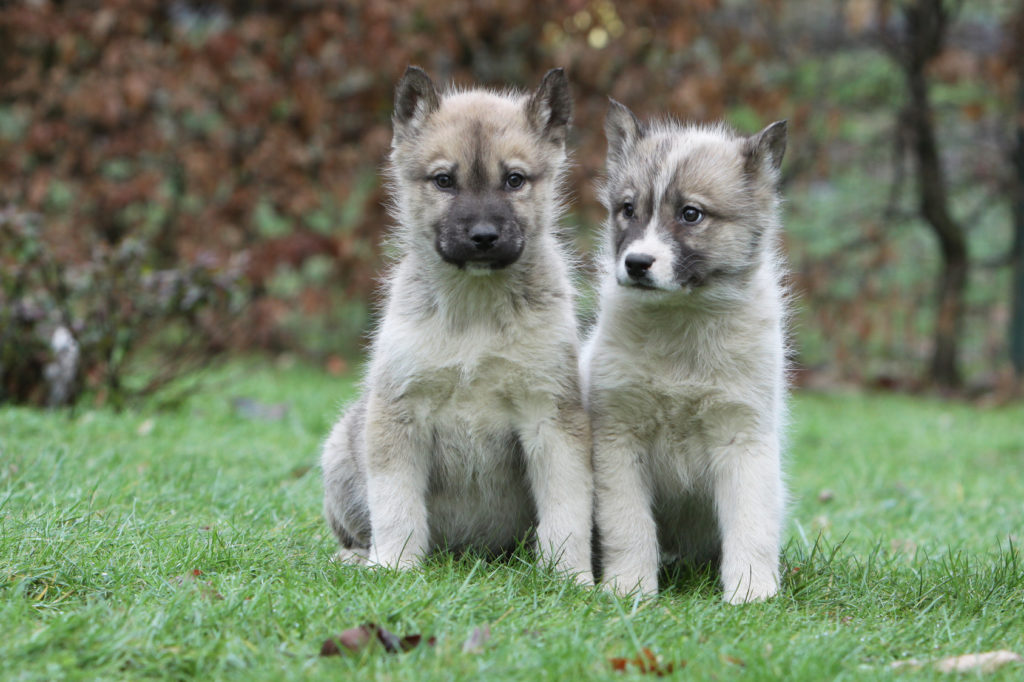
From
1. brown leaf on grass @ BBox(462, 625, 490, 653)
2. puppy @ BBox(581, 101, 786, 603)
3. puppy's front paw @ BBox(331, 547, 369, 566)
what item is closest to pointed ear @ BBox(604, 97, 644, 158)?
puppy @ BBox(581, 101, 786, 603)

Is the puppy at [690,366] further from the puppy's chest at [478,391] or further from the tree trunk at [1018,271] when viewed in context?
the tree trunk at [1018,271]

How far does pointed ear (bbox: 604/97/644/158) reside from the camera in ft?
15.0

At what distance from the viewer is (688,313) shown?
4.31 metres

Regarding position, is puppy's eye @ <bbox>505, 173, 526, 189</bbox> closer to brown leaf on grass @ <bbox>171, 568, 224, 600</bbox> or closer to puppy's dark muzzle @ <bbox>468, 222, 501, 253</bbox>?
puppy's dark muzzle @ <bbox>468, 222, 501, 253</bbox>

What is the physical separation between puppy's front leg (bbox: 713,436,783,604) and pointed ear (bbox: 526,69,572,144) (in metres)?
1.58

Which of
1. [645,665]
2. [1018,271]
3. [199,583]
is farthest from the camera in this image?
[1018,271]

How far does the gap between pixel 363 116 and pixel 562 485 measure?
7768mm

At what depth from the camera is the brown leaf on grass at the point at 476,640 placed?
3207 mm

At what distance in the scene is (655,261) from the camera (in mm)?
4039

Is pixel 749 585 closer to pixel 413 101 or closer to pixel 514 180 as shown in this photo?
pixel 514 180

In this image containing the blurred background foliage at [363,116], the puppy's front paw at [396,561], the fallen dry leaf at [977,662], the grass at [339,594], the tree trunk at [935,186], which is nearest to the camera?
the grass at [339,594]

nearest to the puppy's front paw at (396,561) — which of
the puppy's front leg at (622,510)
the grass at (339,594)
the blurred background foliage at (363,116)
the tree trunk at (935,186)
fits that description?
the grass at (339,594)

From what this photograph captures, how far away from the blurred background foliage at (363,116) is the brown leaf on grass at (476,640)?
7009 millimetres

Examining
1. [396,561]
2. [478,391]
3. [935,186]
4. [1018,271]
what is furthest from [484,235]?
[1018,271]
